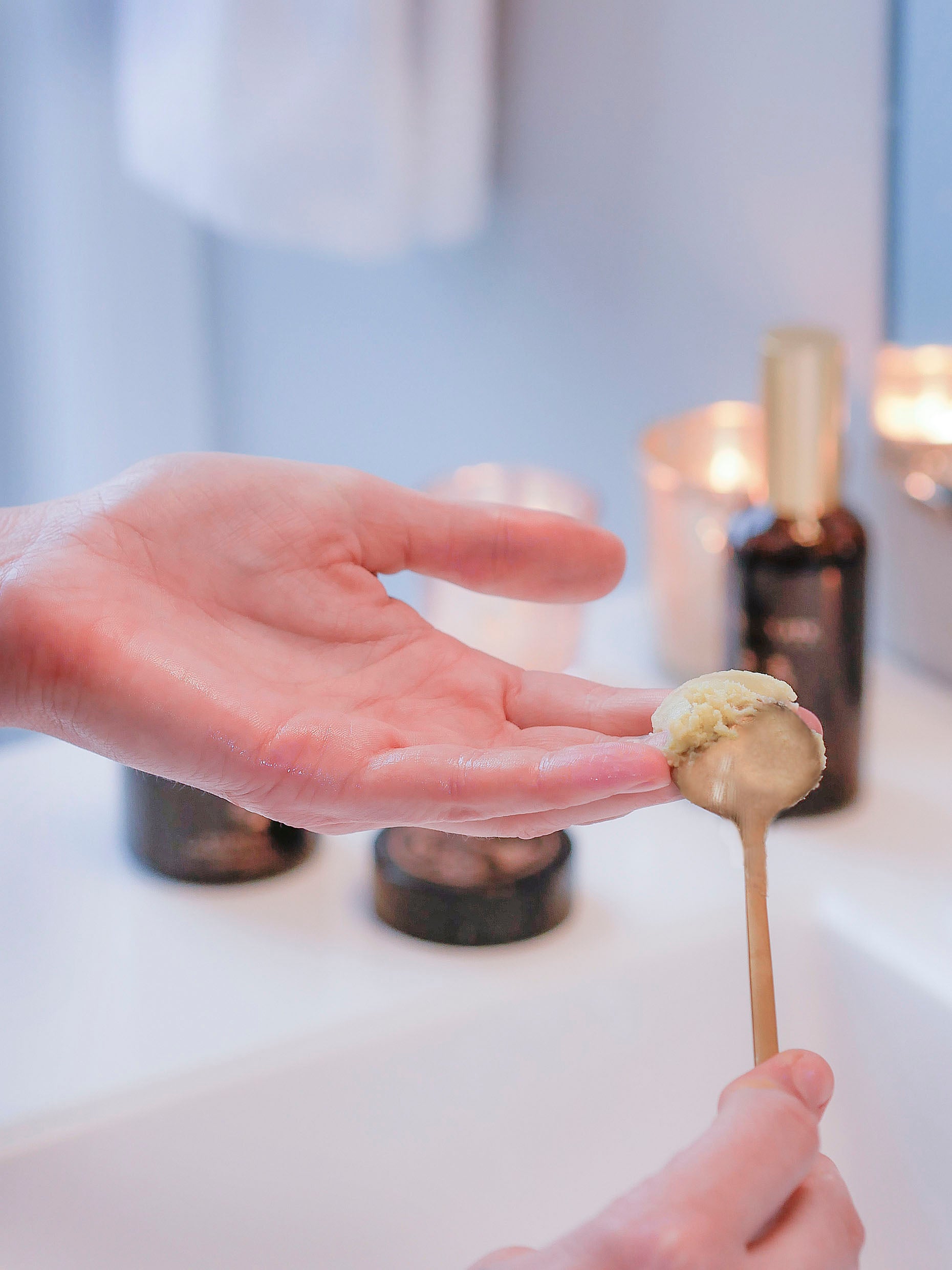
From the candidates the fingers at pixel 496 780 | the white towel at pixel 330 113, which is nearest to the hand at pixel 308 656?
the fingers at pixel 496 780

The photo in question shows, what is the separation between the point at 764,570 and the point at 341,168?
50 centimetres

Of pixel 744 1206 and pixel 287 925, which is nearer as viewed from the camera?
pixel 744 1206

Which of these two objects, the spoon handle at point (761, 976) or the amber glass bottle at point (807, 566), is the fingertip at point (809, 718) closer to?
the spoon handle at point (761, 976)

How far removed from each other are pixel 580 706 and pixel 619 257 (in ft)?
1.75

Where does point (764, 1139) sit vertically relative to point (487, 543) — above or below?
below

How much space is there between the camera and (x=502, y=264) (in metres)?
1.03

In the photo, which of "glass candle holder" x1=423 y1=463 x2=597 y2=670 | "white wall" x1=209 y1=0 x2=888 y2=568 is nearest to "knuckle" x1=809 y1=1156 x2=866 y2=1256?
"glass candle holder" x1=423 y1=463 x2=597 y2=670

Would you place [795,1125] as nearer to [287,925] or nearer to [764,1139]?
[764,1139]

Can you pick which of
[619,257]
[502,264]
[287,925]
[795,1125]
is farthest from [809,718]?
[502,264]

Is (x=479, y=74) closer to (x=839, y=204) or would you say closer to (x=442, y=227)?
(x=442, y=227)

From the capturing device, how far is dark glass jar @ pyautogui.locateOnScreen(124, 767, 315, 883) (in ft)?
1.83

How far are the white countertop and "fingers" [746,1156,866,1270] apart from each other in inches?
6.3

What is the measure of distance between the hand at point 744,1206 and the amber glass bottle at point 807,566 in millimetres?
263

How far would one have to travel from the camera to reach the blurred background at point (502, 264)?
752 millimetres
